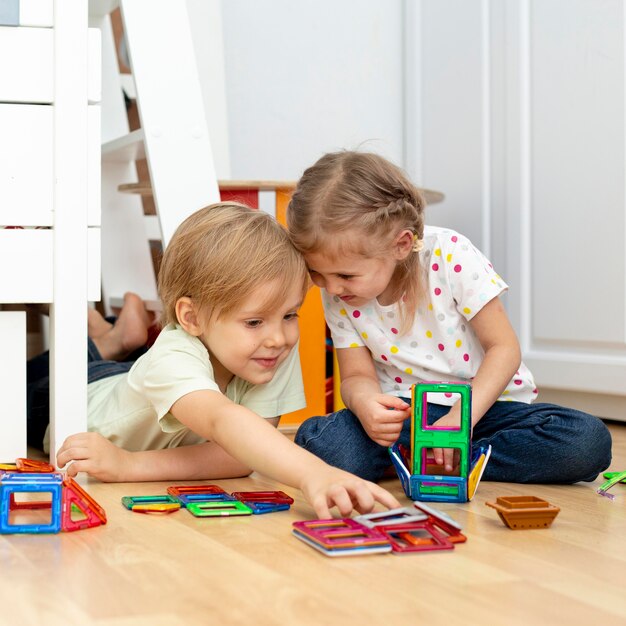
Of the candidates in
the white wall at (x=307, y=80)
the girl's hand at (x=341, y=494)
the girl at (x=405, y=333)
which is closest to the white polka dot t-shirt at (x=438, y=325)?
the girl at (x=405, y=333)

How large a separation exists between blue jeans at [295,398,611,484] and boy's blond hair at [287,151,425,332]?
250 mm

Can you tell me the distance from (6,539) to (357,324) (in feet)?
2.05

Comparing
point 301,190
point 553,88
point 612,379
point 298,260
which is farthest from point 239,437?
point 553,88

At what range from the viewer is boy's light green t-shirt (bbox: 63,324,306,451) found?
114 centimetres

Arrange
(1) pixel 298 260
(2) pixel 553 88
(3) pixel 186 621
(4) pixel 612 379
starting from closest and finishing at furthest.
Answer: (3) pixel 186 621 < (1) pixel 298 260 < (4) pixel 612 379 < (2) pixel 553 88

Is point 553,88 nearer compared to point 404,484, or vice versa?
point 404,484

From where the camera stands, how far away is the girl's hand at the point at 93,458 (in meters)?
1.15

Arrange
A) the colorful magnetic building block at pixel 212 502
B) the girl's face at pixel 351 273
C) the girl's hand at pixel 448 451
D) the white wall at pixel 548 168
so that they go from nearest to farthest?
the colorful magnetic building block at pixel 212 502
the girl's hand at pixel 448 451
the girl's face at pixel 351 273
the white wall at pixel 548 168

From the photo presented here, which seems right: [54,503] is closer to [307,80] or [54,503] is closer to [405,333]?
[405,333]

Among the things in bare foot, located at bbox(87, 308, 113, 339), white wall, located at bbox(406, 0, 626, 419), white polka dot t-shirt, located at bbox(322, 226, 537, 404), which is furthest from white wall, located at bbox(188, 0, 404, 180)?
white polka dot t-shirt, located at bbox(322, 226, 537, 404)

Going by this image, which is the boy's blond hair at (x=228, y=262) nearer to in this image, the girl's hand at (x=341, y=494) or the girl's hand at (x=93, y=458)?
the girl's hand at (x=93, y=458)

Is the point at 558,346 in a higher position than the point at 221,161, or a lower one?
lower

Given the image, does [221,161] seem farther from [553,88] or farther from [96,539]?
[96,539]

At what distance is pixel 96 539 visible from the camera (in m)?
0.87
